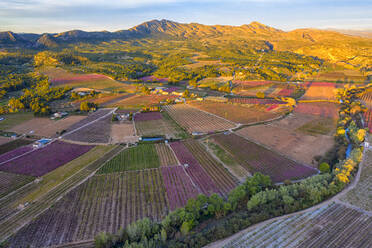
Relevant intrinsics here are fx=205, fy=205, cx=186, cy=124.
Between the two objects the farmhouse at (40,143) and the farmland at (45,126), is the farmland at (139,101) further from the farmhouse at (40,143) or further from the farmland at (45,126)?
the farmhouse at (40,143)

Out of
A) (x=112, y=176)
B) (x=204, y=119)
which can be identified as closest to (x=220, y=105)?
(x=204, y=119)

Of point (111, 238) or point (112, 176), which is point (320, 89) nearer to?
point (112, 176)

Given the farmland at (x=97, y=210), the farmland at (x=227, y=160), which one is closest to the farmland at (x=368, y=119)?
the farmland at (x=227, y=160)

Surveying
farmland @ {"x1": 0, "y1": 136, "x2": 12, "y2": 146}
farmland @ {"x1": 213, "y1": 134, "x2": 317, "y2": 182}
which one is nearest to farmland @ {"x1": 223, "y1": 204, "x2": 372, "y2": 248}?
farmland @ {"x1": 213, "y1": 134, "x2": 317, "y2": 182}

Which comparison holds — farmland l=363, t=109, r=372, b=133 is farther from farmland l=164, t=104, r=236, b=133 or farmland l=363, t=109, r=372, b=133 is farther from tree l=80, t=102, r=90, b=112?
tree l=80, t=102, r=90, b=112

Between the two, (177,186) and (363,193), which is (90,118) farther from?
(363,193)

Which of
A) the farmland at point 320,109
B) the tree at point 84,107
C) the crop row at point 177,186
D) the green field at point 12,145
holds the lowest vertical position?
the crop row at point 177,186
